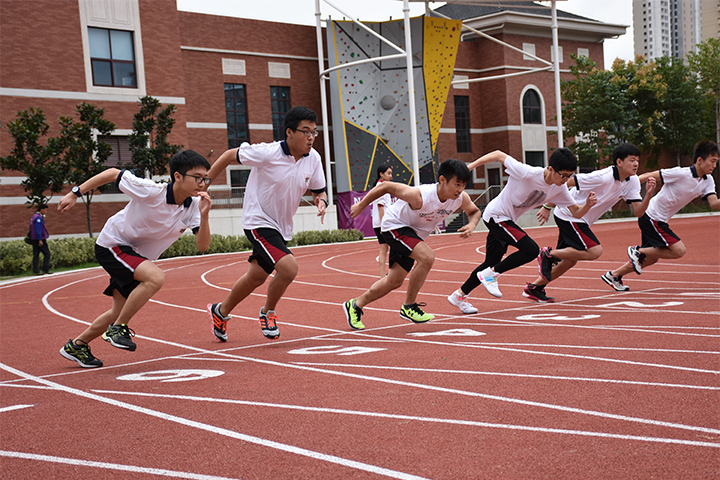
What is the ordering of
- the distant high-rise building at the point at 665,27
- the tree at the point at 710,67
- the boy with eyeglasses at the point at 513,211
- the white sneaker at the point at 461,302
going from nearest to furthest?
the boy with eyeglasses at the point at 513,211, the white sneaker at the point at 461,302, the tree at the point at 710,67, the distant high-rise building at the point at 665,27

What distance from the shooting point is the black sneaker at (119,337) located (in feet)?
18.7

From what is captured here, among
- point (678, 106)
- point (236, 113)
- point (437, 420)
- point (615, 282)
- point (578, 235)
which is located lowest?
point (615, 282)

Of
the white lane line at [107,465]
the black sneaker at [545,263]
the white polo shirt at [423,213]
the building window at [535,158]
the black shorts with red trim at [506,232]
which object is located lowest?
the white lane line at [107,465]

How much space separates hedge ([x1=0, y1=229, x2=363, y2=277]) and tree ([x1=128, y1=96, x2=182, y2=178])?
2.94 metres

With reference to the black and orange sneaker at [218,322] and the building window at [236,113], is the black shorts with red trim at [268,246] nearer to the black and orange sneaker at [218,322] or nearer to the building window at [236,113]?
the black and orange sneaker at [218,322]

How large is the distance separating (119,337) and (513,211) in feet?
15.8

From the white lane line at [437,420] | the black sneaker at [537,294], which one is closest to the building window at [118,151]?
the black sneaker at [537,294]

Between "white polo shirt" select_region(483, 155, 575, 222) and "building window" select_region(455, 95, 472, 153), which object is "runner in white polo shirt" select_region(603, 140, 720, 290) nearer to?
"white polo shirt" select_region(483, 155, 575, 222)

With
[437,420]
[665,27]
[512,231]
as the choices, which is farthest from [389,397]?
[665,27]

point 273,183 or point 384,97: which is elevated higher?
point 384,97

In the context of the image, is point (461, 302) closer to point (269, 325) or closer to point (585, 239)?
point (585, 239)

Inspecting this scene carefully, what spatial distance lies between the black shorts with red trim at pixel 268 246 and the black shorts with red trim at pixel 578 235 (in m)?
4.09

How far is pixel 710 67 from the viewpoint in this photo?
43.0 metres

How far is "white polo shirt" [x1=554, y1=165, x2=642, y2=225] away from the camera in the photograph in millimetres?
8969
